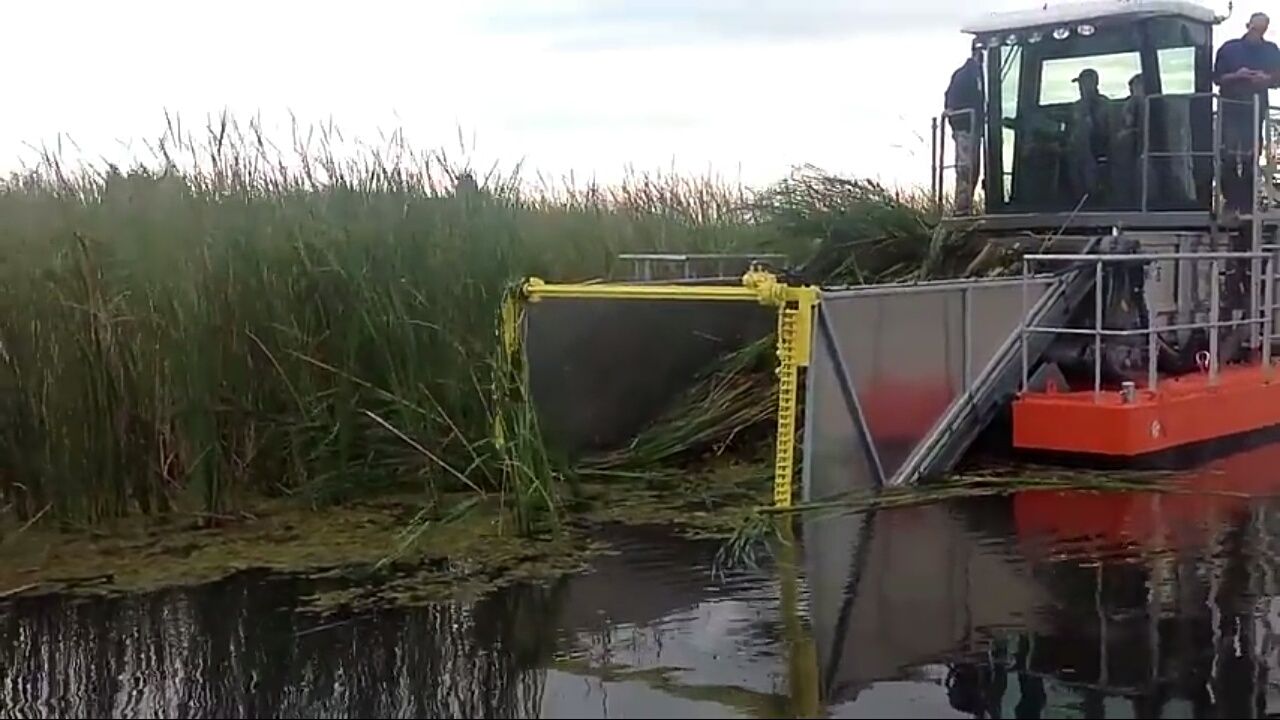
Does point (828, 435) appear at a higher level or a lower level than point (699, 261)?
lower

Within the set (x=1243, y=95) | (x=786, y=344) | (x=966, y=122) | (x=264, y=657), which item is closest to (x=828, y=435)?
(x=786, y=344)

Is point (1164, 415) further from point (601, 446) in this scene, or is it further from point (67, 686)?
point (67, 686)

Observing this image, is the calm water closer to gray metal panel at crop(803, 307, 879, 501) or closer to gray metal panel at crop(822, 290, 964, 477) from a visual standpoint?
gray metal panel at crop(803, 307, 879, 501)

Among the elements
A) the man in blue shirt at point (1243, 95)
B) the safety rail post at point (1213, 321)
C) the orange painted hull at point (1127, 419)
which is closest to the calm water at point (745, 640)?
the orange painted hull at point (1127, 419)

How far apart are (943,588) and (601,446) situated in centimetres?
331

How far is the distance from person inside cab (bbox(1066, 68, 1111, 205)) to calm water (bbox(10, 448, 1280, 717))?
401 cm

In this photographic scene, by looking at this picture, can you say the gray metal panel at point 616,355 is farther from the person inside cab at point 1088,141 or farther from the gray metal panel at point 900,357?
the person inside cab at point 1088,141

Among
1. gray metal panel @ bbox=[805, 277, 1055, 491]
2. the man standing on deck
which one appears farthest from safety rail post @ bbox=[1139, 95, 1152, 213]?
gray metal panel @ bbox=[805, 277, 1055, 491]

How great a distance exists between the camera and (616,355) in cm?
952

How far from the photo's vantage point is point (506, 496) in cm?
759

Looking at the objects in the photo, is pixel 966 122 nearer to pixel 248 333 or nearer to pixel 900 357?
pixel 900 357

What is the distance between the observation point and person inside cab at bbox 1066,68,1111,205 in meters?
10.9

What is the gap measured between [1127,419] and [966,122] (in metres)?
3.38

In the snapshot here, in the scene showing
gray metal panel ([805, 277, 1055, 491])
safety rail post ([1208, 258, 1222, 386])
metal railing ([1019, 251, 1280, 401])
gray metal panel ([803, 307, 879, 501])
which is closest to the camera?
gray metal panel ([803, 307, 879, 501])
